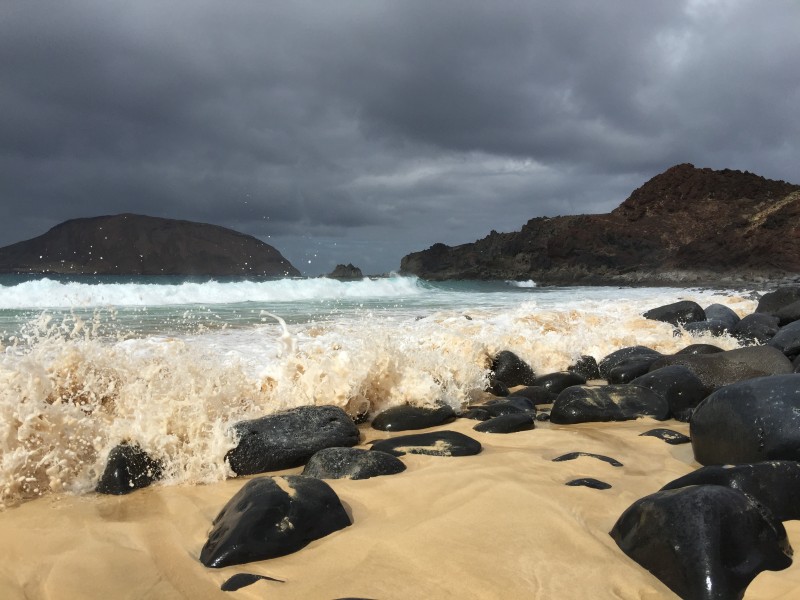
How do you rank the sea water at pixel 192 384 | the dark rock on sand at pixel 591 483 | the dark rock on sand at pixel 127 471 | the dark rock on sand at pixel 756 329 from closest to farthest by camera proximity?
the dark rock on sand at pixel 591 483, the dark rock on sand at pixel 127 471, the sea water at pixel 192 384, the dark rock on sand at pixel 756 329

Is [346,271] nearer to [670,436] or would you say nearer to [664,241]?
[664,241]

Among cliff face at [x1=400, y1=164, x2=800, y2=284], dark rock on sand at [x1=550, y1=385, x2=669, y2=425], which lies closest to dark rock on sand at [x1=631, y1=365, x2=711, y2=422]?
dark rock on sand at [x1=550, y1=385, x2=669, y2=425]

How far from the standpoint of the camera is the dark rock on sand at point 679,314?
999 centimetres

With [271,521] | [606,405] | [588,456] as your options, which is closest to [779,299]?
[606,405]

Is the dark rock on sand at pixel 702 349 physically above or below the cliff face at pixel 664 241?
below

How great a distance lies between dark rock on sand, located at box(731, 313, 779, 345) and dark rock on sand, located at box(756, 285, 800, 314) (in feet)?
4.93

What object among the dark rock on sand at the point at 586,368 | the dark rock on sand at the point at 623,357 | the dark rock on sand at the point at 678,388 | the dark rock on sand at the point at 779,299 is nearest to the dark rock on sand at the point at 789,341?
the dark rock on sand at the point at 623,357

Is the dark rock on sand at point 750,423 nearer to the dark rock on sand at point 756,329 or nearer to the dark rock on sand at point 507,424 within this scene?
the dark rock on sand at point 507,424

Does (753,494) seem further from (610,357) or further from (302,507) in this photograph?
(610,357)

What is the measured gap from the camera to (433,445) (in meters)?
3.36

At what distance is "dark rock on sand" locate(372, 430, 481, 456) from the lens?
3295 mm

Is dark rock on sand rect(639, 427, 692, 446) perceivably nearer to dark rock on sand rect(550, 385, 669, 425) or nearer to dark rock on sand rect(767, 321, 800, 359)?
dark rock on sand rect(550, 385, 669, 425)

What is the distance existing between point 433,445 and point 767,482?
1750mm

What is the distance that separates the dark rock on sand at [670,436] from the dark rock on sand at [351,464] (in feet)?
6.23
